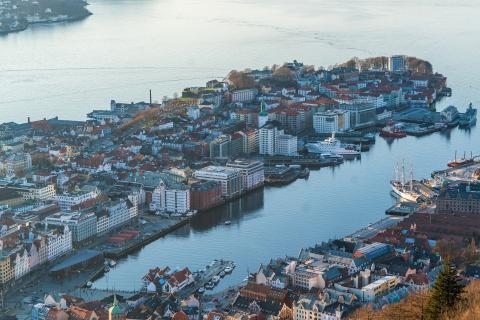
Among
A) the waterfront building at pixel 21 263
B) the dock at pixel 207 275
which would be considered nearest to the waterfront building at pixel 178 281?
the dock at pixel 207 275

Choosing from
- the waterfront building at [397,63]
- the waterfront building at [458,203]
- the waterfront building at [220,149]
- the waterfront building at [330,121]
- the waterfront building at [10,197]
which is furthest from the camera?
the waterfront building at [397,63]

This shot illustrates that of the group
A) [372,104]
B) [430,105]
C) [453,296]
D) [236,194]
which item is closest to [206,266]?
[236,194]

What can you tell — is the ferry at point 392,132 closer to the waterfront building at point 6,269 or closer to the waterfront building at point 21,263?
the waterfront building at point 21,263

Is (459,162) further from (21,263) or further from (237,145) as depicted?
(21,263)

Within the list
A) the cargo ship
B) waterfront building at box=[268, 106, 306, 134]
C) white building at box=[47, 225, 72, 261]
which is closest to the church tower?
white building at box=[47, 225, 72, 261]

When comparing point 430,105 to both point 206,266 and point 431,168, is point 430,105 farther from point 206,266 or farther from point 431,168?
point 206,266

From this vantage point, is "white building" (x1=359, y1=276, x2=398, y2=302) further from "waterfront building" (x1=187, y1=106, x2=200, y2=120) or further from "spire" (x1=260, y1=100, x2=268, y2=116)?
"waterfront building" (x1=187, y1=106, x2=200, y2=120)

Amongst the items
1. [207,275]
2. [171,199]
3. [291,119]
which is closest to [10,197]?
[171,199]
